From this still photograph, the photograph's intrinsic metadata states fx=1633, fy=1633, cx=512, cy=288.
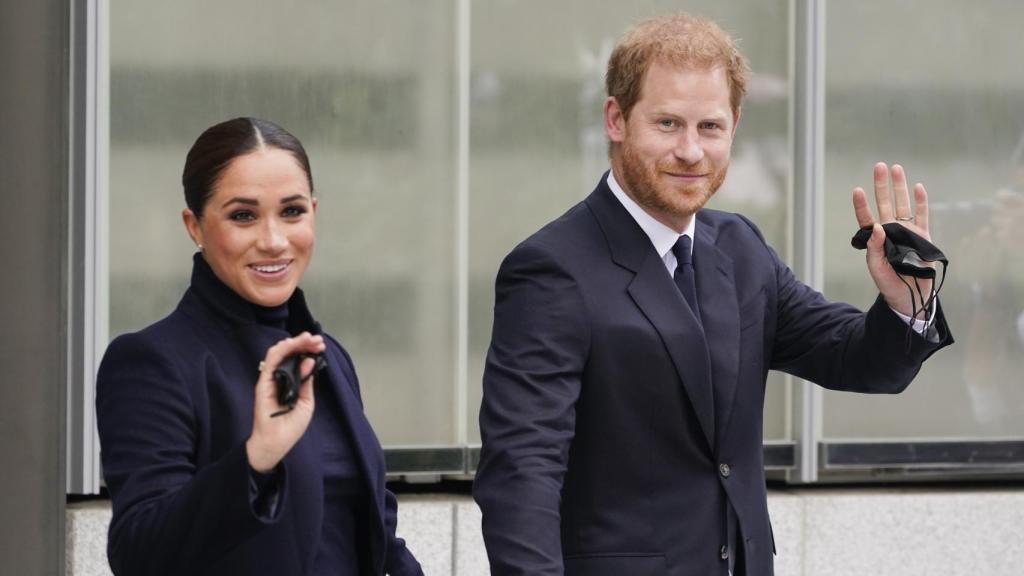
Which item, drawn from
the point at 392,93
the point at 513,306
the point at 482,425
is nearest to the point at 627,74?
the point at 513,306

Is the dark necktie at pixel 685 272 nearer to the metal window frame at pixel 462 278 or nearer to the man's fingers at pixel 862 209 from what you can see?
the man's fingers at pixel 862 209

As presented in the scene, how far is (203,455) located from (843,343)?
1.62m

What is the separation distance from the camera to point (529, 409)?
3.52 m

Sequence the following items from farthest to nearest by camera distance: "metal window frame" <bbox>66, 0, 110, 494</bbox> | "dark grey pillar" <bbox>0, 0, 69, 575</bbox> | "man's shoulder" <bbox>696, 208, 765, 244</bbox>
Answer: "metal window frame" <bbox>66, 0, 110, 494</bbox> < "dark grey pillar" <bbox>0, 0, 69, 575</bbox> < "man's shoulder" <bbox>696, 208, 765, 244</bbox>

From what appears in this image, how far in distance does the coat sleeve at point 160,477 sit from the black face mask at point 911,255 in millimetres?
1500

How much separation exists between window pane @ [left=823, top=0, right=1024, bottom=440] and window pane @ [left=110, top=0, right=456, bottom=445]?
174cm

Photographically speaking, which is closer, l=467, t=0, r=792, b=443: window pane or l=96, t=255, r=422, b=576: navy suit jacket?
l=96, t=255, r=422, b=576: navy suit jacket

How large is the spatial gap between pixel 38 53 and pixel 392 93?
1389mm

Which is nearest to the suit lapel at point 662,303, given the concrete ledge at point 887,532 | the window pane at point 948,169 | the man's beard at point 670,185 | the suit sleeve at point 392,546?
the man's beard at point 670,185

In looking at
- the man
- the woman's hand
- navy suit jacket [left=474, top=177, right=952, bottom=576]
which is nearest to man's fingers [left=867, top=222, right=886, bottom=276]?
the man

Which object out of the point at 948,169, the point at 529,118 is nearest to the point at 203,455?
the point at 529,118

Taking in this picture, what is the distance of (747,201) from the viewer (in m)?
7.00

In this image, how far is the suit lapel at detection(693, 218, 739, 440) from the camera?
12.1 feet

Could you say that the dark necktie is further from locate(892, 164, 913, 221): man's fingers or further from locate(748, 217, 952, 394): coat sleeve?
locate(892, 164, 913, 221): man's fingers
